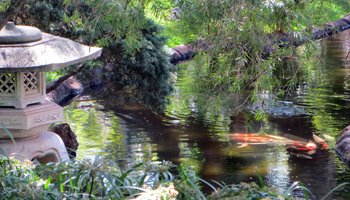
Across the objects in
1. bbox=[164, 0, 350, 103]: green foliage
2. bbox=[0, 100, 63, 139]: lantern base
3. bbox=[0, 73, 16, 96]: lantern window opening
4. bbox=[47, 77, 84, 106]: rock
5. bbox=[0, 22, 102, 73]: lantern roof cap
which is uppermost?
bbox=[164, 0, 350, 103]: green foliage

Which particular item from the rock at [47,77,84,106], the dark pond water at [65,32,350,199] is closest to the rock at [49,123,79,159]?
the dark pond water at [65,32,350,199]

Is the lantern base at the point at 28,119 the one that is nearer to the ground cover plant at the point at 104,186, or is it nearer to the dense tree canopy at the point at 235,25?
the dense tree canopy at the point at 235,25

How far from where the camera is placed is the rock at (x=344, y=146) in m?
10.5

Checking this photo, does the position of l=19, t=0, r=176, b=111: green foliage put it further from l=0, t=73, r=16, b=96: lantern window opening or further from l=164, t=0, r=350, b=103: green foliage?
l=164, t=0, r=350, b=103: green foliage

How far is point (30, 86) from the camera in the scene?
719 cm

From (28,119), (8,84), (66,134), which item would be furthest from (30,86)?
(66,134)

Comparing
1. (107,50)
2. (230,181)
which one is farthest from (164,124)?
(230,181)

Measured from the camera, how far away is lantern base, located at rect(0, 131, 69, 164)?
22.8 ft

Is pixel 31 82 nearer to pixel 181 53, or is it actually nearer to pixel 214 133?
pixel 214 133

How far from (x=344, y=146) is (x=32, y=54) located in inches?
222

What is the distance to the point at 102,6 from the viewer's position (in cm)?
476

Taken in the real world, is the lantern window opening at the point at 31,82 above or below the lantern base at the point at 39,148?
above

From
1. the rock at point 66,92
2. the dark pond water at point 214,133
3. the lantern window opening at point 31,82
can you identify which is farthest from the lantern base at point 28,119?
the rock at point 66,92

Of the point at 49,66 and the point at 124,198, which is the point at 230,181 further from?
the point at 124,198
